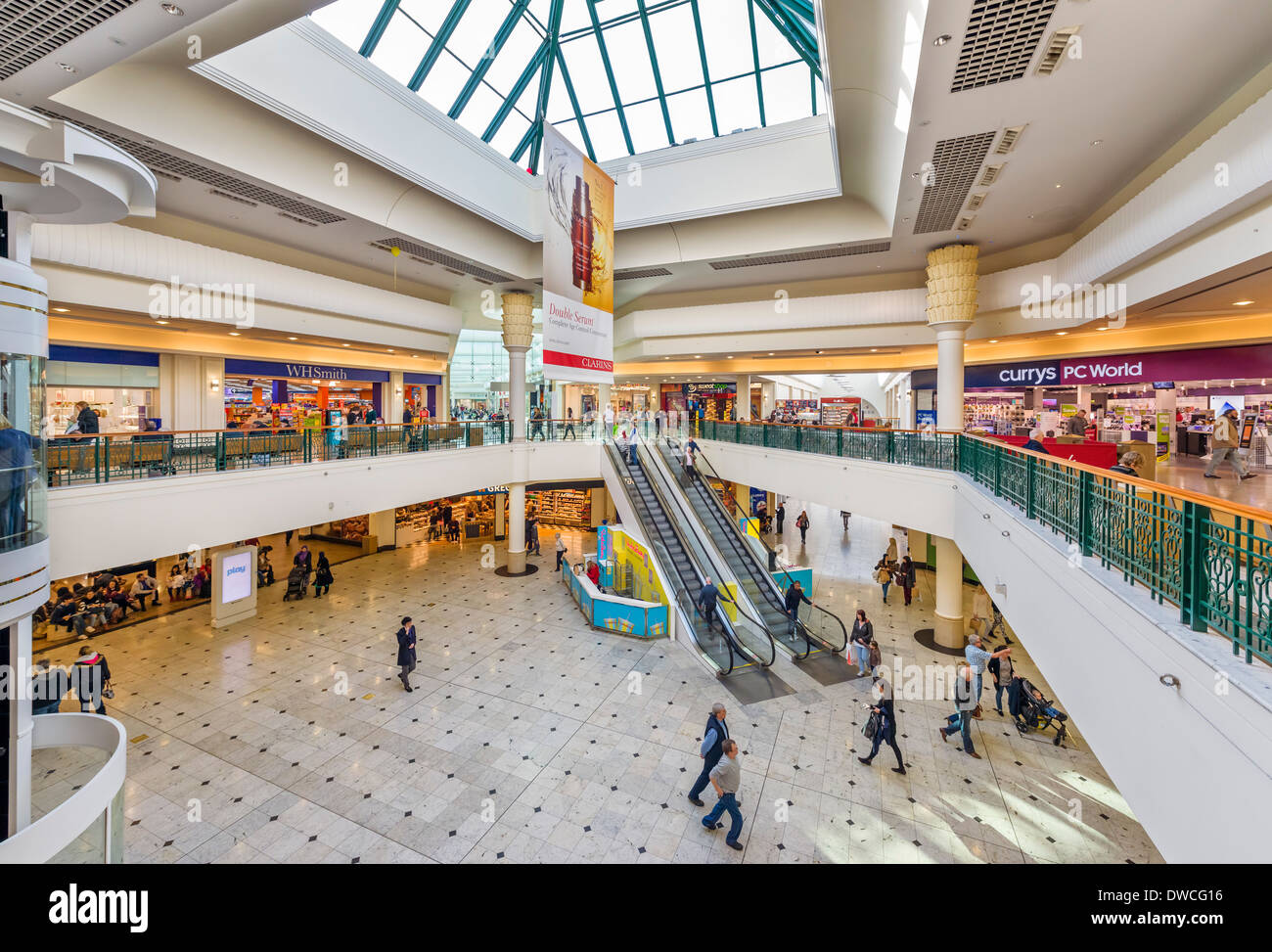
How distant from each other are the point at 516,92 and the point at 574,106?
1.78 m

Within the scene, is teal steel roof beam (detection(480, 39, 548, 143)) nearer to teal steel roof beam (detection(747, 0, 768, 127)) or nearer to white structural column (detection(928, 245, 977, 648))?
teal steel roof beam (detection(747, 0, 768, 127))

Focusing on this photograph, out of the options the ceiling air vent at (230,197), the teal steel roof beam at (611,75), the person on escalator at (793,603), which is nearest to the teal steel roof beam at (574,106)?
the teal steel roof beam at (611,75)

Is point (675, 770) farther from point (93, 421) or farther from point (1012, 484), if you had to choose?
point (93, 421)

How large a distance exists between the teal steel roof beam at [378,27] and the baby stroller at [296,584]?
12349 mm

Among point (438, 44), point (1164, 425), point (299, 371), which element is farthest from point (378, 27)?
point (1164, 425)

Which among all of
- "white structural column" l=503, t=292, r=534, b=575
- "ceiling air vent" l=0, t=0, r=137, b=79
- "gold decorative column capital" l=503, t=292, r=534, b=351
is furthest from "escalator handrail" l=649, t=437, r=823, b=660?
"ceiling air vent" l=0, t=0, r=137, b=79

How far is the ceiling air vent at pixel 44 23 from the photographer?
4156 millimetres

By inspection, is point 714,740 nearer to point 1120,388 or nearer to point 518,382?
point 518,382

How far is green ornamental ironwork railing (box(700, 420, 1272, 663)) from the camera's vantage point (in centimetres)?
253

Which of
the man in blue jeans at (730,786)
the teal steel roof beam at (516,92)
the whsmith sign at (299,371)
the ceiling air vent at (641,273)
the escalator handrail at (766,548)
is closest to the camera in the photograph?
the man in blue jeans at (730,786)

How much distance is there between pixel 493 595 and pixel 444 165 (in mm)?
10502

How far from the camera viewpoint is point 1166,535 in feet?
10.5

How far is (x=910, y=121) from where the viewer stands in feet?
20.3

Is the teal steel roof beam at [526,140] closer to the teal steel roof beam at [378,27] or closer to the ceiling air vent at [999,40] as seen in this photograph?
the teal steel roof beam at [378,27]
